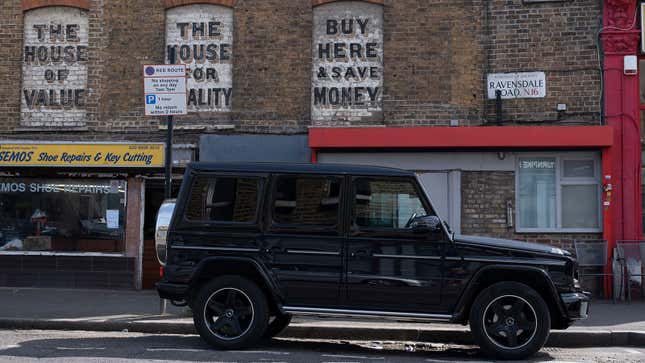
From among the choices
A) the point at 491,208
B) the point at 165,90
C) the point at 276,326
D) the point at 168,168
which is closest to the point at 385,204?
the point at 276,326

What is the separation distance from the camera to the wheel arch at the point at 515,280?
7492 mm

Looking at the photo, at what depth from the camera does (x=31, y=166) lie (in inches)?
525

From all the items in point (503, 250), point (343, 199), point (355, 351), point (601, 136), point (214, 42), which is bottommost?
point (355, 351)

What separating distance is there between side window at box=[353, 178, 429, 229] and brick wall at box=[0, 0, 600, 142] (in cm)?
558

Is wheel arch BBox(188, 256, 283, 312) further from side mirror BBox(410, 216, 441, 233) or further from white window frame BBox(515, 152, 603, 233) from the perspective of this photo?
white window frame BBox(515, 152, 603, 233)

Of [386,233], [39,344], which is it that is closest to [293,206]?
[386,233]

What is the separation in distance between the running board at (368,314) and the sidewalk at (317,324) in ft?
5.10

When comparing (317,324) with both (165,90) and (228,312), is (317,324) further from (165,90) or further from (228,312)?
(165,90)

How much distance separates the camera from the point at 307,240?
7.71 meters

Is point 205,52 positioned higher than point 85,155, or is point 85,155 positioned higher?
point 205,52

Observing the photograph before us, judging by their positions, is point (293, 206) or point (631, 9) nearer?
point (293, 206)

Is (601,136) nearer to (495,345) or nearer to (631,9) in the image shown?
(631,9)

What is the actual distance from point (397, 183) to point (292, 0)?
6.84 m

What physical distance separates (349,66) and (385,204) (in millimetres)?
6119
